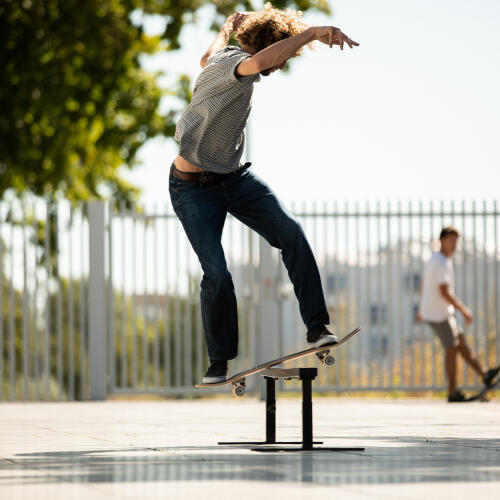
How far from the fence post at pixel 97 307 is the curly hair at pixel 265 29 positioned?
261 inches

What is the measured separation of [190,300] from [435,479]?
8.05m

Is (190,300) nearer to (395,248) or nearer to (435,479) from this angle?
(395,248)

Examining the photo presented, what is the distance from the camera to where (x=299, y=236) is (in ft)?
16.4

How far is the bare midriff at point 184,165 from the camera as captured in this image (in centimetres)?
506

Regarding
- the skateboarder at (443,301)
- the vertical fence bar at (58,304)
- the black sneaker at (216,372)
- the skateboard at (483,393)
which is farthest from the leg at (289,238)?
the vertical fence bar at (58,304)

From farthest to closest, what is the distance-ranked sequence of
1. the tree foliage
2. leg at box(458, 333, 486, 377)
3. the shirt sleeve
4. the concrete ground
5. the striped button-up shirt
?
the tree foliage
leg at box(458, 333, 486, 377)
the striped button-up shirt
the shirt sleeve
the concrete ground

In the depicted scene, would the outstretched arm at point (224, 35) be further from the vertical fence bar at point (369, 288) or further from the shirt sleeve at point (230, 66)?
the vertical fence bar at point (369, 288)

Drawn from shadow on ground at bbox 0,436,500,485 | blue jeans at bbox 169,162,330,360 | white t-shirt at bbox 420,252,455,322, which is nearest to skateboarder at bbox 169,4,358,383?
blue jeans at bbox 169,162,330,360

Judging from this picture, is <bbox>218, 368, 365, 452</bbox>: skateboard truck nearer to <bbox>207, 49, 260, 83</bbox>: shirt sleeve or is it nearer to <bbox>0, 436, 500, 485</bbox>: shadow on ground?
<bbox>0, 436, 500, 485</bbox>: shadow on ground

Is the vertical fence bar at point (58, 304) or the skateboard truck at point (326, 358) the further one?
the vertical fence bar at point (58, 304)

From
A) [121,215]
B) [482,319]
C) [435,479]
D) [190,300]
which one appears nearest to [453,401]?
[482,319]

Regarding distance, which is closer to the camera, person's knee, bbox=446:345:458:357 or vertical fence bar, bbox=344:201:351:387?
person's knee, bbox=446:345:458:357

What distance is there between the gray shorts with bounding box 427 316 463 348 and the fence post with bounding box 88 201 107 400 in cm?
353

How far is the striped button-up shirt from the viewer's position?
16.0 feet
